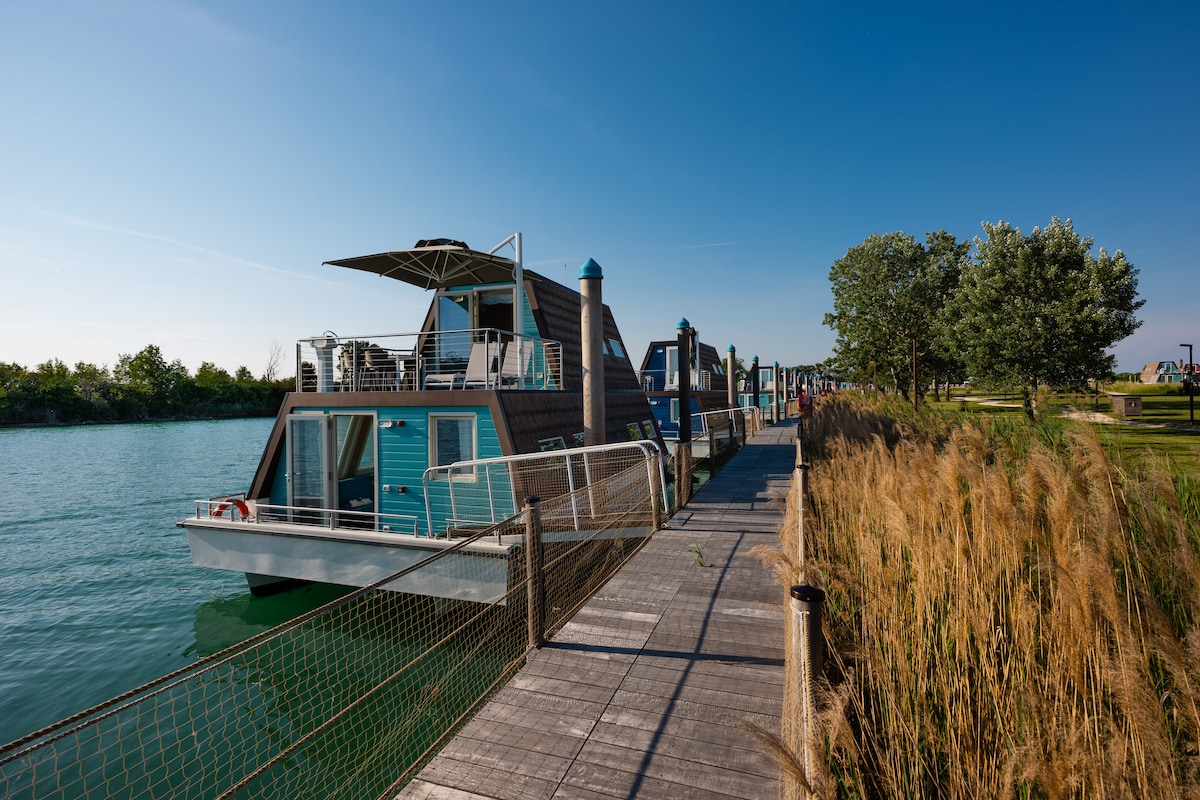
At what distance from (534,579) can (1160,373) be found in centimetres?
7827

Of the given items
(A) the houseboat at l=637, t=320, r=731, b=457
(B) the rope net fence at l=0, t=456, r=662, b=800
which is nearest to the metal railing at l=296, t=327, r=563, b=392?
(B) the rope net fence at l=0, t=456, r=662, b=800

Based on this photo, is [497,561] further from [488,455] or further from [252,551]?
[252,551]

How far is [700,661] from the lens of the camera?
391 cm

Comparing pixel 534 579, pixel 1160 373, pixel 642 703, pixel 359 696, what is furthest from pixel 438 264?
pixel 1160 373

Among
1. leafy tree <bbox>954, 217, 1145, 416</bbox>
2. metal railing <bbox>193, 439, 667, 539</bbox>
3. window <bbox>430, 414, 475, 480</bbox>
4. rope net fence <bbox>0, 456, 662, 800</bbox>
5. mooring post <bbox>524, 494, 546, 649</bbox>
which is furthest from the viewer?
leafy tree <bbox>954, 217, 1145, 416</bbox>

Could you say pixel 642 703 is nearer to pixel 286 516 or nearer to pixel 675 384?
pixel 286 516

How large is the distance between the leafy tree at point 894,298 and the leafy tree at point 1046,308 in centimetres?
1181

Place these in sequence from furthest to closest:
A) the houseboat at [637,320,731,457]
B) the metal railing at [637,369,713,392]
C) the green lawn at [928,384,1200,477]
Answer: the metal railing at [637,369,713,392] < the houseboat at [637,320,731,457] < the green lawn at [928,384,1200,477]

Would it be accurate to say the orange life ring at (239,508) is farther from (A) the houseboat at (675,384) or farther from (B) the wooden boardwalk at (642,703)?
(A) the houseboat at (675,384)

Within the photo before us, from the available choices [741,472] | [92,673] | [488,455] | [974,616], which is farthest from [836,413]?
[92,673]

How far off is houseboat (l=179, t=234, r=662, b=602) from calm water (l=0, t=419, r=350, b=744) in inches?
49.6

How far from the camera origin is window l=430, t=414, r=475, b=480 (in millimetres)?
9102

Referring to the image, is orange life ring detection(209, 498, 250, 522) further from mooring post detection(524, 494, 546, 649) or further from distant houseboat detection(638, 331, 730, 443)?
distant houseboat detection(638, 331, 730, 443)

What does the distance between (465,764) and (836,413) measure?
46.5ft
